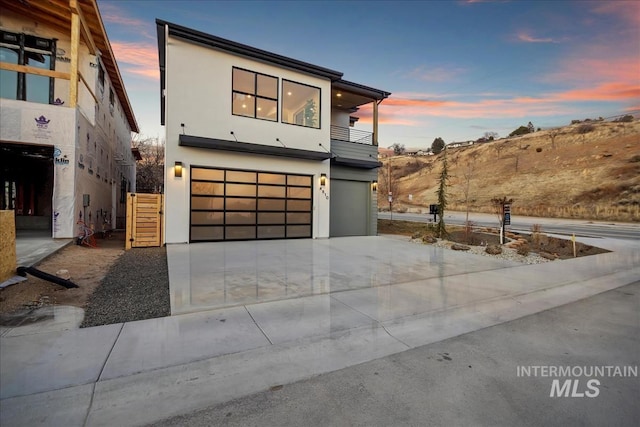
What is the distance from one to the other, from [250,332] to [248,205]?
27.7 feet

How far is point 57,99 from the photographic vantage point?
10.3 m

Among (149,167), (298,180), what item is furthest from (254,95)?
(149,167)

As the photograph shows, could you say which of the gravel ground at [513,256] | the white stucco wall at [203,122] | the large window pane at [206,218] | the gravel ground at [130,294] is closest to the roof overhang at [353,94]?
the white stucco wall at [203,122]

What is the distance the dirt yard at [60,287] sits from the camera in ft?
14.2

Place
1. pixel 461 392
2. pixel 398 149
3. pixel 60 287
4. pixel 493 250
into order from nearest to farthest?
1. pixel 461 392
2. pixel 60 287
3. pixel 493 250
4. pixel 398 149

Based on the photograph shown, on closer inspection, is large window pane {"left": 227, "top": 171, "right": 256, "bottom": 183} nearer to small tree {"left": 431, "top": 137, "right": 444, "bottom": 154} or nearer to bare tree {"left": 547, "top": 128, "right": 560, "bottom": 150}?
bare tree {"left": 547, "top": 128, "right": 560, "bottom": 150}

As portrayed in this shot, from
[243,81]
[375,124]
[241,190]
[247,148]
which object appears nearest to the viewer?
[247,148]

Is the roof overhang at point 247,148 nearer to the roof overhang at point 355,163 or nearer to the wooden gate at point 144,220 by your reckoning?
the roof overhang at point 355,163

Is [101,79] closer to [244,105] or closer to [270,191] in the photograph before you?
[244,105]

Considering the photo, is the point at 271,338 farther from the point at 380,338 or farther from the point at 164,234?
the point at 164,234

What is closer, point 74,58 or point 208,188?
point 74,58

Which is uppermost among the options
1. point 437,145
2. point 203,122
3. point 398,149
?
point 398,149

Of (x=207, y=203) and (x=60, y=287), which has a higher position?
(x=207, y=203)

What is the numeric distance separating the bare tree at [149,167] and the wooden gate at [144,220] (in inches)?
1090
